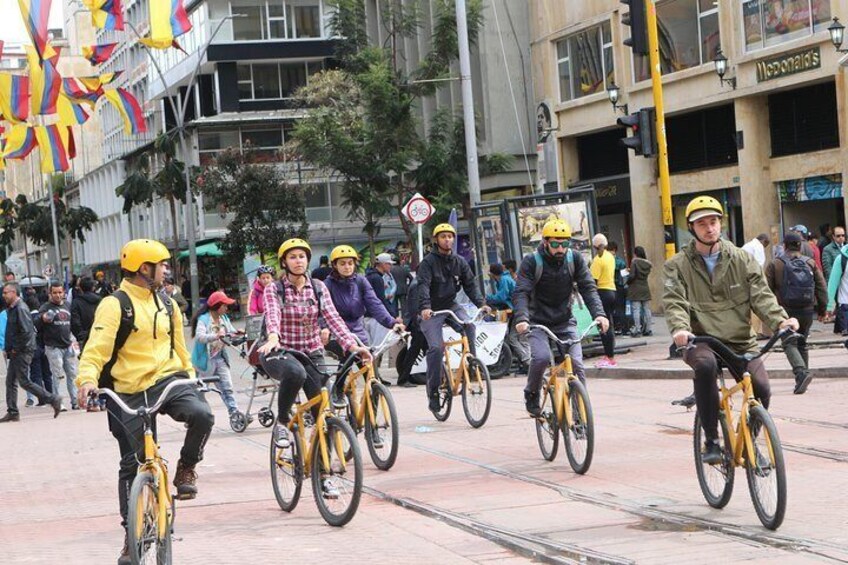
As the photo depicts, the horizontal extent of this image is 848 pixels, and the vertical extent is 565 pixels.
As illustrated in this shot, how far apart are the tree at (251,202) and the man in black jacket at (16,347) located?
31808 mm

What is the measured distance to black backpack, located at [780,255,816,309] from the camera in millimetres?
17125

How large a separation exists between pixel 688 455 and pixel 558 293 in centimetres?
158

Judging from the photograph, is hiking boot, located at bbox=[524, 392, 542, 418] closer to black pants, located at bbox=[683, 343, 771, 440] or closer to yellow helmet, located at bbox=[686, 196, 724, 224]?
black pants, located at bbox=[683, 343, 771, 440]

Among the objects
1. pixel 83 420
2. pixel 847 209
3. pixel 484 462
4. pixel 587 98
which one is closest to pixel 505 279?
pixel 83 420

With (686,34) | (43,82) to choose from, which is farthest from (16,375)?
(686,34)

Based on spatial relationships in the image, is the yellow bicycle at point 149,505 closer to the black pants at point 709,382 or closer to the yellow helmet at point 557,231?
the black pants at point 709,382

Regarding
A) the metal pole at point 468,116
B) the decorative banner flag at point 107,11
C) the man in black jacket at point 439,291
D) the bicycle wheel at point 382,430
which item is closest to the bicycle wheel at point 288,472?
the bicycle wheel at point 382,430

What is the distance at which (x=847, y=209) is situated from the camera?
2702 cm

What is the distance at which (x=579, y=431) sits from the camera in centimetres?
1081

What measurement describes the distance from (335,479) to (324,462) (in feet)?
0.47

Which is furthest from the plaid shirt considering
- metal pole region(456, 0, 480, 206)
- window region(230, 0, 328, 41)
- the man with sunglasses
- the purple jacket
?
window region(230, 0, 328, 41)

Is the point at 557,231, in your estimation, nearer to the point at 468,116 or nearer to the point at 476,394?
the point at 476,394

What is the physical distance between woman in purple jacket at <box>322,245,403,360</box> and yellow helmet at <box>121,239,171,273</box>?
5135 millimetres

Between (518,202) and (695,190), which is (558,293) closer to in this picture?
(518,202)
